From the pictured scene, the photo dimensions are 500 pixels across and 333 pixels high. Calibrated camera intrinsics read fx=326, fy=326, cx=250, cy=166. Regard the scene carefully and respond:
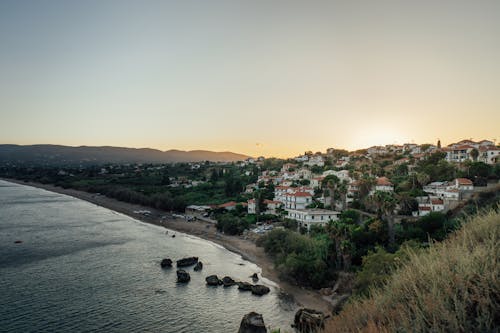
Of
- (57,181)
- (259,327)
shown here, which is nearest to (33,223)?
(259,327)

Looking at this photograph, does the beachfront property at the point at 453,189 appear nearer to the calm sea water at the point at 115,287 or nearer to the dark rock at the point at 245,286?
the calm sea water at the point at 115,287

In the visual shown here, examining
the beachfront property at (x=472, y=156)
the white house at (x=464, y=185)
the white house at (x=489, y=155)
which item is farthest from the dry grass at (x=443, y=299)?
the white house at (x=489, y=155)

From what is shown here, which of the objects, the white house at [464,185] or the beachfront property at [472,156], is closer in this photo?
the white house at [464,185]

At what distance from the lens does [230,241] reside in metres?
44.4

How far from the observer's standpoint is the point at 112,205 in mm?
77000

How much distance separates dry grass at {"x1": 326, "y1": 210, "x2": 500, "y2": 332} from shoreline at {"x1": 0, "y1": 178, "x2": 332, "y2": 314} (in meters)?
19.7

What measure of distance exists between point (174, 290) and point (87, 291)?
6.93 metres

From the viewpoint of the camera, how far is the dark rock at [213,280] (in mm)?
29402

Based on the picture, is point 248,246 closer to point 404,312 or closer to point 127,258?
point 127,258

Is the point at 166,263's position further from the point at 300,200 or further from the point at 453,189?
the point at 453,189

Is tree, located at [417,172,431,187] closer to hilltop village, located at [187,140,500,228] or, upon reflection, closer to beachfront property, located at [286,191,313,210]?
hilltop village, located at [187,140,500,228]

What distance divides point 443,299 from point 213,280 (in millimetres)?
27484

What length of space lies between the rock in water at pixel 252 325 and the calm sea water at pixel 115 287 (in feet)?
3.49

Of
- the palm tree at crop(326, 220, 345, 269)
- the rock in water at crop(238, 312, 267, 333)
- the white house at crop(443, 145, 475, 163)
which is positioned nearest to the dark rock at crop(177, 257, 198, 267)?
the rock in water at crop(238, 312, 267, 333)
